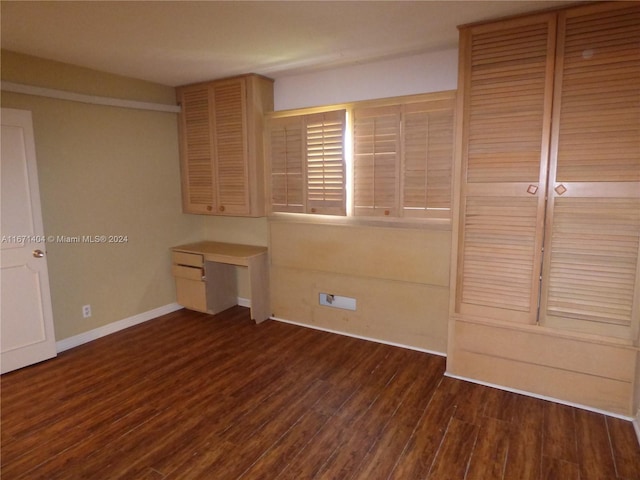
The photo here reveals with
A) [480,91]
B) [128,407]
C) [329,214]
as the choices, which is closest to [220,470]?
[128,407]

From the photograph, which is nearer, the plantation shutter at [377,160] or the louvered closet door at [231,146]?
the plantation shutter at [377,160]

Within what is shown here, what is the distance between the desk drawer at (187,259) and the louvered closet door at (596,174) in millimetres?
3125

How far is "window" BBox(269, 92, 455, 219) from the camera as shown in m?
3.01

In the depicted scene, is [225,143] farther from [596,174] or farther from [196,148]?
[596,174]

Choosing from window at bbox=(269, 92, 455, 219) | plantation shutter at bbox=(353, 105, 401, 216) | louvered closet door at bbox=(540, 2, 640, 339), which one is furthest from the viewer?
plantation shutter at bbox=(353, 105, 401, 216)

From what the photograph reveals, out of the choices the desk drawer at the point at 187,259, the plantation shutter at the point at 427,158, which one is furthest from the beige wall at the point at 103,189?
the plantation shutter at the point at 427,158

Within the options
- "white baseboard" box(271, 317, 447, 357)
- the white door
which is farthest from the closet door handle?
the white door

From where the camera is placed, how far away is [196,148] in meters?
4.12

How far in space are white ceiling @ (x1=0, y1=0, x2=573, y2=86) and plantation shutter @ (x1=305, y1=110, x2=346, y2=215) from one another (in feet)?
1.61

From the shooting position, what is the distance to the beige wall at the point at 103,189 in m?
3.22

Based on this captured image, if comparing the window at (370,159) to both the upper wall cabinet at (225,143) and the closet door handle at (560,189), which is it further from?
the closet door handle at (560,189)

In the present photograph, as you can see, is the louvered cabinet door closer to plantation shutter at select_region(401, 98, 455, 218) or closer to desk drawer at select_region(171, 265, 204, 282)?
desk drawer at select_region(171, 265, 204, 282)

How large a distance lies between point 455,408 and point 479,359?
44cm

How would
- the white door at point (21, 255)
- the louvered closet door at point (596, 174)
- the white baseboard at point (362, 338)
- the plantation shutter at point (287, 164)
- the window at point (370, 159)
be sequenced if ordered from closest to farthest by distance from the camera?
the louvered closet door at point (596, 174) → the white door at point (21, 255) → the window at point (370, 159) → the white baseboard at point (362, 338) → the plantation shutter at point (287, 164)
